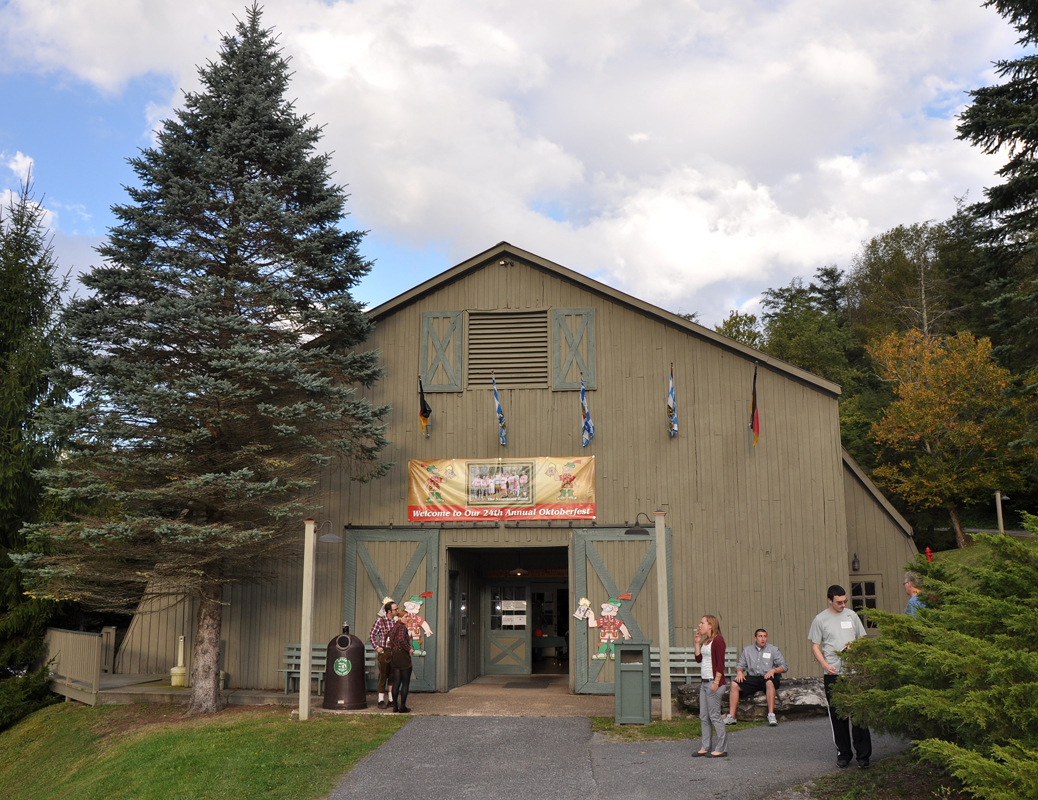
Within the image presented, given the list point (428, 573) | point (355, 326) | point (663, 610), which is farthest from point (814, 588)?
point (355, 326)

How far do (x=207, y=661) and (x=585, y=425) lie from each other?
6823 millimetres

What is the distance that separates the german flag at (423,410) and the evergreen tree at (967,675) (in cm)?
854

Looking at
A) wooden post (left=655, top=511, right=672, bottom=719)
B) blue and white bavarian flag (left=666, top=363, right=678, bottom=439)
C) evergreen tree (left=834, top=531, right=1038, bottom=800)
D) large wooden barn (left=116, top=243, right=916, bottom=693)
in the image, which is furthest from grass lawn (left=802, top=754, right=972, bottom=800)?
blue and white bavarian flag (left=666, top=363, right=678, bottom=439)

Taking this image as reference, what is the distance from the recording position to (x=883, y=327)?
131 feet

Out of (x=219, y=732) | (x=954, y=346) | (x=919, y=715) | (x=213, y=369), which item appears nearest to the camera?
(x=919, y=715)

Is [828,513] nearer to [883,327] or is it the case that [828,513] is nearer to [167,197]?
[167,197]

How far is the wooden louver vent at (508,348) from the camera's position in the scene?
14766 millimetres

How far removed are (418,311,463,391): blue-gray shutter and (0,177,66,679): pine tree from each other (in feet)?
21.8

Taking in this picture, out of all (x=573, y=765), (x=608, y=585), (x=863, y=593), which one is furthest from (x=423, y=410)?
(x=863, y=593)

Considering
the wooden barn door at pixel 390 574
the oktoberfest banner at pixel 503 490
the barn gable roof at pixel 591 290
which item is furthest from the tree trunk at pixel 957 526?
the wooden barn door at pixel 390 574

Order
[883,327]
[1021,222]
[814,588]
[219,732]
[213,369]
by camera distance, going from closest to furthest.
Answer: [219,732]
[213,369]
[814,588]
[1021,222]
[883,327]

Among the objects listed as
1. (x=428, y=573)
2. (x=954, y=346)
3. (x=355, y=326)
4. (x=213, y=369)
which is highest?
(x=954, y=346)

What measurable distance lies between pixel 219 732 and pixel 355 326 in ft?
20.9

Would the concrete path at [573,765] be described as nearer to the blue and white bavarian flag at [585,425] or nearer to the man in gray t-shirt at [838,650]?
the man in gray t-shirt at [838,650]
